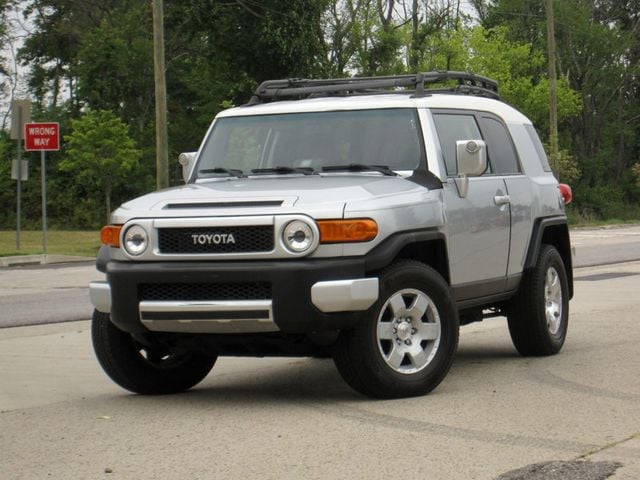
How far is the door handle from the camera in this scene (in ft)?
30.0

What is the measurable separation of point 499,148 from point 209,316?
328 centimetres

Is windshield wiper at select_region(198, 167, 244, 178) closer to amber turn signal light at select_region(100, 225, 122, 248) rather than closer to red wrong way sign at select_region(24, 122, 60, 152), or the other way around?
amber turn signal light at select_region(100, 225, 122, 248)

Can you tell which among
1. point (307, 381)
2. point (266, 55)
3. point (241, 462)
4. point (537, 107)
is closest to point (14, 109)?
point (266, 55)

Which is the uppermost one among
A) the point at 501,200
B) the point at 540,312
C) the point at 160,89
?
the point at 160,89

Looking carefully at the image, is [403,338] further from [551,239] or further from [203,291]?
[551,239]

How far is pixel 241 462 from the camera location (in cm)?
596

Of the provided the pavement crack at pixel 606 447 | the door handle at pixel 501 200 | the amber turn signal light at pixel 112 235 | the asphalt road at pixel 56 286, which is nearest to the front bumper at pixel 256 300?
the amber turn signal light at pixel 112 235

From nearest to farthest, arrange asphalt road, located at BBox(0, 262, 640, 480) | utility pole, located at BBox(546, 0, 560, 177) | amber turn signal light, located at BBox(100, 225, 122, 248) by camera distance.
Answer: asphalt road, located at BBox(0, 262, 640, 480) → amber turn signal light, located at BBox(100, 225, 122, 248) → utility pole, located at BBox(546, 0, 560, 177)

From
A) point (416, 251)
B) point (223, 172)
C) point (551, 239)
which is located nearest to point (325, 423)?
point (416, 251)

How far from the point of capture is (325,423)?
7.00 meters

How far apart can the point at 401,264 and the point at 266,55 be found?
3739 centimetres

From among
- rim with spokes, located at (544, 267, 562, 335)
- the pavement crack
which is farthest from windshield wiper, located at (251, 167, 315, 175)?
the pavement crack

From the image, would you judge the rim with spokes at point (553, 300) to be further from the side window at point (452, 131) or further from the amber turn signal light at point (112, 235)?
the amber turn signal light at point (112, 235)

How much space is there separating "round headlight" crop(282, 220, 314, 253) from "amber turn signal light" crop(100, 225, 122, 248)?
3.52 ft
